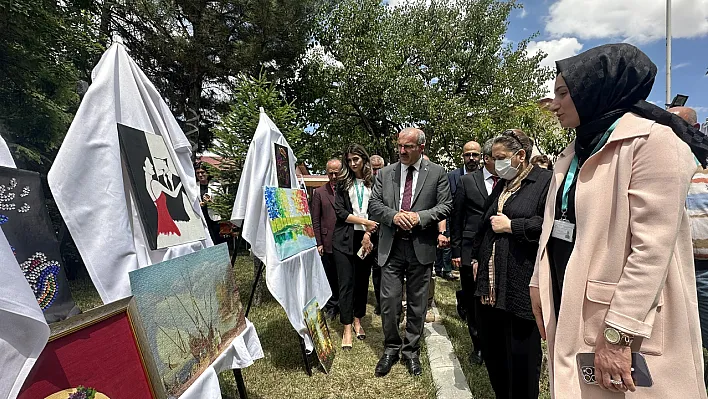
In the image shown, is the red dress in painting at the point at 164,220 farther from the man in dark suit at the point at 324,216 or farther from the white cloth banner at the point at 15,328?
the man in dark suit at the point at 324,216

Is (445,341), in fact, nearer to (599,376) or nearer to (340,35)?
(599,376)

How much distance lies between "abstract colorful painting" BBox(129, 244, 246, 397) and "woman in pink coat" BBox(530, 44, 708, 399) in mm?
Answer: 1530

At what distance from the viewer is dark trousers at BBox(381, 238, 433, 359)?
136 inches

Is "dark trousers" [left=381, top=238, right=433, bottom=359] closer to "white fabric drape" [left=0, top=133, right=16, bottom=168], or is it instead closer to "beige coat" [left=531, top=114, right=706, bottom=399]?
"beige coat" [left=531, top=114, right=706, bottom=399]

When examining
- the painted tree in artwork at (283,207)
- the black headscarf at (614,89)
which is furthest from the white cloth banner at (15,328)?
the painted tree in artwork at (283,207)

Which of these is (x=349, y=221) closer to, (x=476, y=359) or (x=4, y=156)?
(x=476, y=359)

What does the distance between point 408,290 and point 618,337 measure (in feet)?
7.55

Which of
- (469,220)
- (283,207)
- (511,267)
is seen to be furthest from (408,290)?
(283,207)

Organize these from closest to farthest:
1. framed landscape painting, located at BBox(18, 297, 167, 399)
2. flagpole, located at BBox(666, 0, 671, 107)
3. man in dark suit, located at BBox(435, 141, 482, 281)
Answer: framed landscape painting, located at BBox(18, 297, 167, 399) → man in dark suit, located at BBox(435, 141, 482, 281) → flagpole, located at BBox(666, 0, 671, 107)

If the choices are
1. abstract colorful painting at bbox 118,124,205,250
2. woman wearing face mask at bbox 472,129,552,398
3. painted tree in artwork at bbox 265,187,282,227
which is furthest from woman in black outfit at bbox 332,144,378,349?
abstract colorful painting at bbox 118,124,205,250

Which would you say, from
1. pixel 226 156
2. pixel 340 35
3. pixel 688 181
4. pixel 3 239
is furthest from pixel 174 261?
pixel 340 35

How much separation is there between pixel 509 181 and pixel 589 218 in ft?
4.18

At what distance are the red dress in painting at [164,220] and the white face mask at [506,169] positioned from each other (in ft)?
6.59

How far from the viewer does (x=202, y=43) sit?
37.5 feet
